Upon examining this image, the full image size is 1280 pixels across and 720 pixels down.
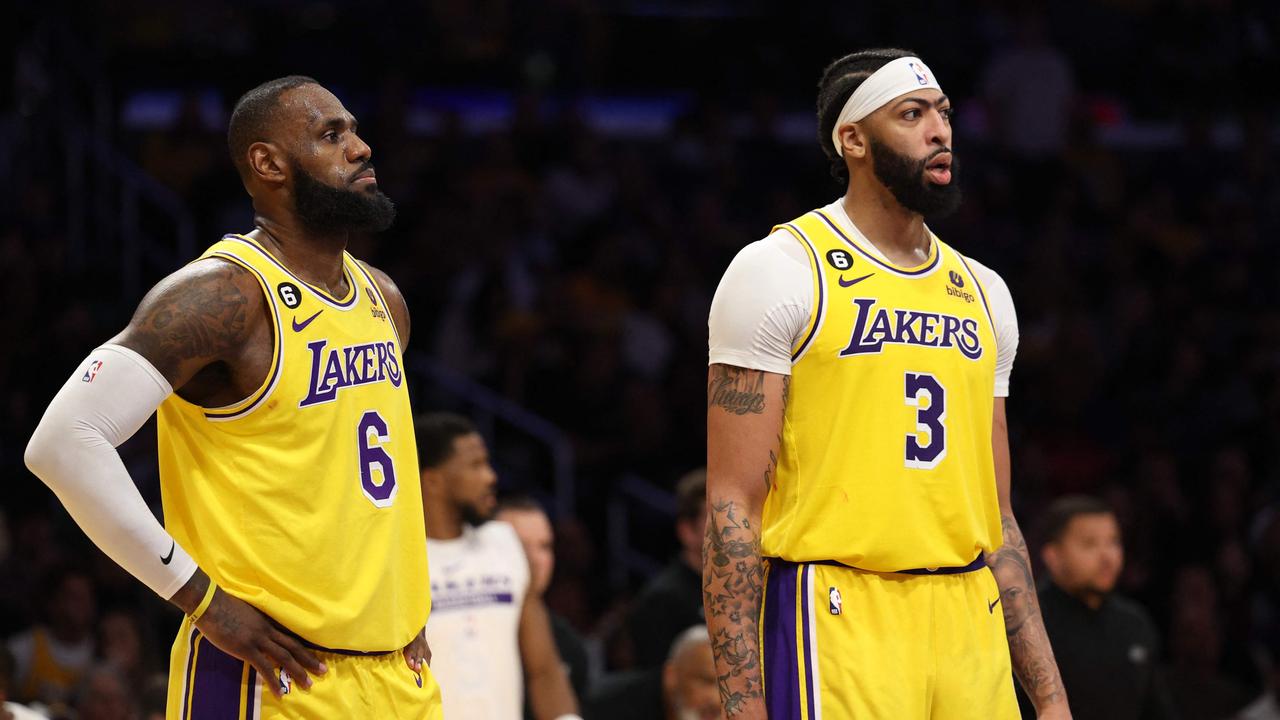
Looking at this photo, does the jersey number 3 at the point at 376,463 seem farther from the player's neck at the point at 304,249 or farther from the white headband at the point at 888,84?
the white headband at the point at 888,84

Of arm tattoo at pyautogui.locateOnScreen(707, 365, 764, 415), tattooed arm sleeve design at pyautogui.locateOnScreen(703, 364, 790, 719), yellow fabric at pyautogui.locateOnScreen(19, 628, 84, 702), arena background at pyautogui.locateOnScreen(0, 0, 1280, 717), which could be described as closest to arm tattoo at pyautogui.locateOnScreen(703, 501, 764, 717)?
tattooed arm sleeve design at pyautogui.locateOnScreen(703, 364, 790, 719)

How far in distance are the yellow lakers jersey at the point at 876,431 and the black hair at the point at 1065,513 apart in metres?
3.14

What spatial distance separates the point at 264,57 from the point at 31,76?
6.70 ft

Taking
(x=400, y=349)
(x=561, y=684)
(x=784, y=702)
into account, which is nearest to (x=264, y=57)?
(x=561, y=684)

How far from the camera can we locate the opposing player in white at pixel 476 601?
6328mm

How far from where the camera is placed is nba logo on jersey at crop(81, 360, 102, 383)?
3844mm

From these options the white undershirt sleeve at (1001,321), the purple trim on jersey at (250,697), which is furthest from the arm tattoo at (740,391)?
the purple trim on jersey at (250,697)

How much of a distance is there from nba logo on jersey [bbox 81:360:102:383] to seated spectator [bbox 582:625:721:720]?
129 inches

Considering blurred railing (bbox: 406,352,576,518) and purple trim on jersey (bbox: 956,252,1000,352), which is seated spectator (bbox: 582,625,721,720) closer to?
purple trim on jersey (bbox: 956,252,1000,352)

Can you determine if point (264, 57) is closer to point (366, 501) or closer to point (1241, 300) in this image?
point (1241, 300)

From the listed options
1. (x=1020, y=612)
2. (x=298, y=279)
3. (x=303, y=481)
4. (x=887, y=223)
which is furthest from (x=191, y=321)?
(x=1020, y=612)

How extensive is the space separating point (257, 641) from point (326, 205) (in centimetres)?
106

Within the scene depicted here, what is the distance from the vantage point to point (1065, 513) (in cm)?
729

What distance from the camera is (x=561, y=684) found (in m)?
6.70
